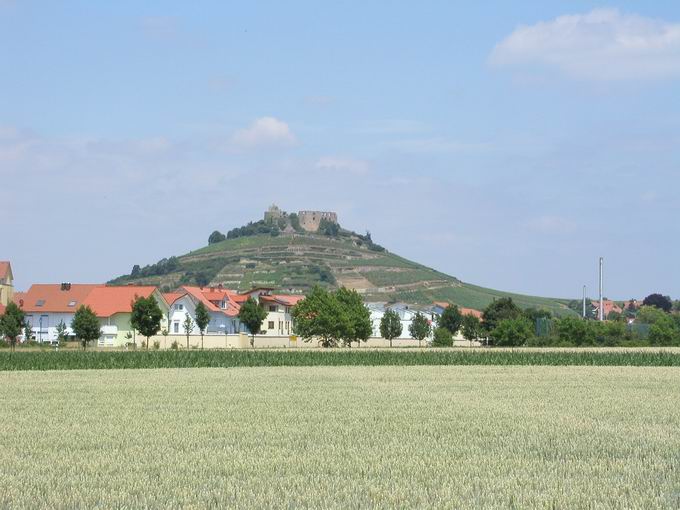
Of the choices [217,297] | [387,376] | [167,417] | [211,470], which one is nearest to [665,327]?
[217,297]

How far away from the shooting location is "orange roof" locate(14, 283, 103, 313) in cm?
12625

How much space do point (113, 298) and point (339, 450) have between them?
111227mm

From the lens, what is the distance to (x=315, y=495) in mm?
12570

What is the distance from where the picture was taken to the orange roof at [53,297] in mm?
126250

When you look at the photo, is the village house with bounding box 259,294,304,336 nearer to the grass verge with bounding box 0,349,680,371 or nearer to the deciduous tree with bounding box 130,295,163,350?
the deciduous tree with bounding box 130,295,163,350

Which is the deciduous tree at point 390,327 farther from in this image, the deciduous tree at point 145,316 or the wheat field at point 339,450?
the wheat field at point 339,450

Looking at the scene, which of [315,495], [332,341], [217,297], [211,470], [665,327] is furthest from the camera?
[217,297]

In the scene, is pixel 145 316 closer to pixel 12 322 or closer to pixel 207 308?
pixel 12 322

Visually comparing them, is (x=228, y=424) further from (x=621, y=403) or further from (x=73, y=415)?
(x=621, y=403)

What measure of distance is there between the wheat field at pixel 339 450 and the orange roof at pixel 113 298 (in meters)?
89.6

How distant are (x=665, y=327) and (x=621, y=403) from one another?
88.3 m

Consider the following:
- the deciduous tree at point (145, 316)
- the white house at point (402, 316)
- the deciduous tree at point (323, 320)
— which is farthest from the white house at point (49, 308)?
the white house at point (402, 316)

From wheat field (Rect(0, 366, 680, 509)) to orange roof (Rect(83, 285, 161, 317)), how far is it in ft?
294

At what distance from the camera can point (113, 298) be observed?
124m
